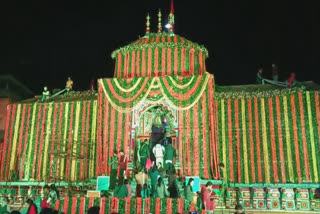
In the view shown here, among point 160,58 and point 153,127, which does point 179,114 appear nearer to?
point 153,127

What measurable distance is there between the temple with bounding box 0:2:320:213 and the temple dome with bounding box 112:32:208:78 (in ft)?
0.13

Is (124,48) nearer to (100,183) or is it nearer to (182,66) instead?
(182,66)

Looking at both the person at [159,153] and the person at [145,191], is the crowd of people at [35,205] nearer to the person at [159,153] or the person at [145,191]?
the person at [145,191]

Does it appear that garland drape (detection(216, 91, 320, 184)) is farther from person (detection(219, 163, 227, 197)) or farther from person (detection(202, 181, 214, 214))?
person (detection(202, 181, 214, 214))

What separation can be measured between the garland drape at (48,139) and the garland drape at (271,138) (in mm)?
5352

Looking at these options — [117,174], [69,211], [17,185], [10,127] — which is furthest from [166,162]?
[10,127]

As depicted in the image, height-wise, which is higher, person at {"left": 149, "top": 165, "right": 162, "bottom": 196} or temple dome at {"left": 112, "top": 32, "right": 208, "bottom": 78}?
temple dome at {"left": 112, "top": 32, "right": 208, "bottom": 78}

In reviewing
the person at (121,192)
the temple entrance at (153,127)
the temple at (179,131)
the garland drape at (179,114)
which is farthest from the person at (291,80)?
the person at (121,192)

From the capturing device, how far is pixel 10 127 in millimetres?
16828

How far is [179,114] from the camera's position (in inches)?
576

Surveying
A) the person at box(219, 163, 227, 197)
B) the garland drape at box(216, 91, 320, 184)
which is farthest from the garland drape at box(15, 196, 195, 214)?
the garland drape at box(216, 91, 320, 184)

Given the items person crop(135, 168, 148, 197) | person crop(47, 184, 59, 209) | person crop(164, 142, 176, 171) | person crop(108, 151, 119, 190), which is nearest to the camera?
person crop(47, 184, 59, 209)

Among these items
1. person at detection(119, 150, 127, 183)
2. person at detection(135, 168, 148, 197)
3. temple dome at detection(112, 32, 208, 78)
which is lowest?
person at detection(135, 168, 148, 197)

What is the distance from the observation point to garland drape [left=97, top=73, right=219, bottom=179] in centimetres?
1411
